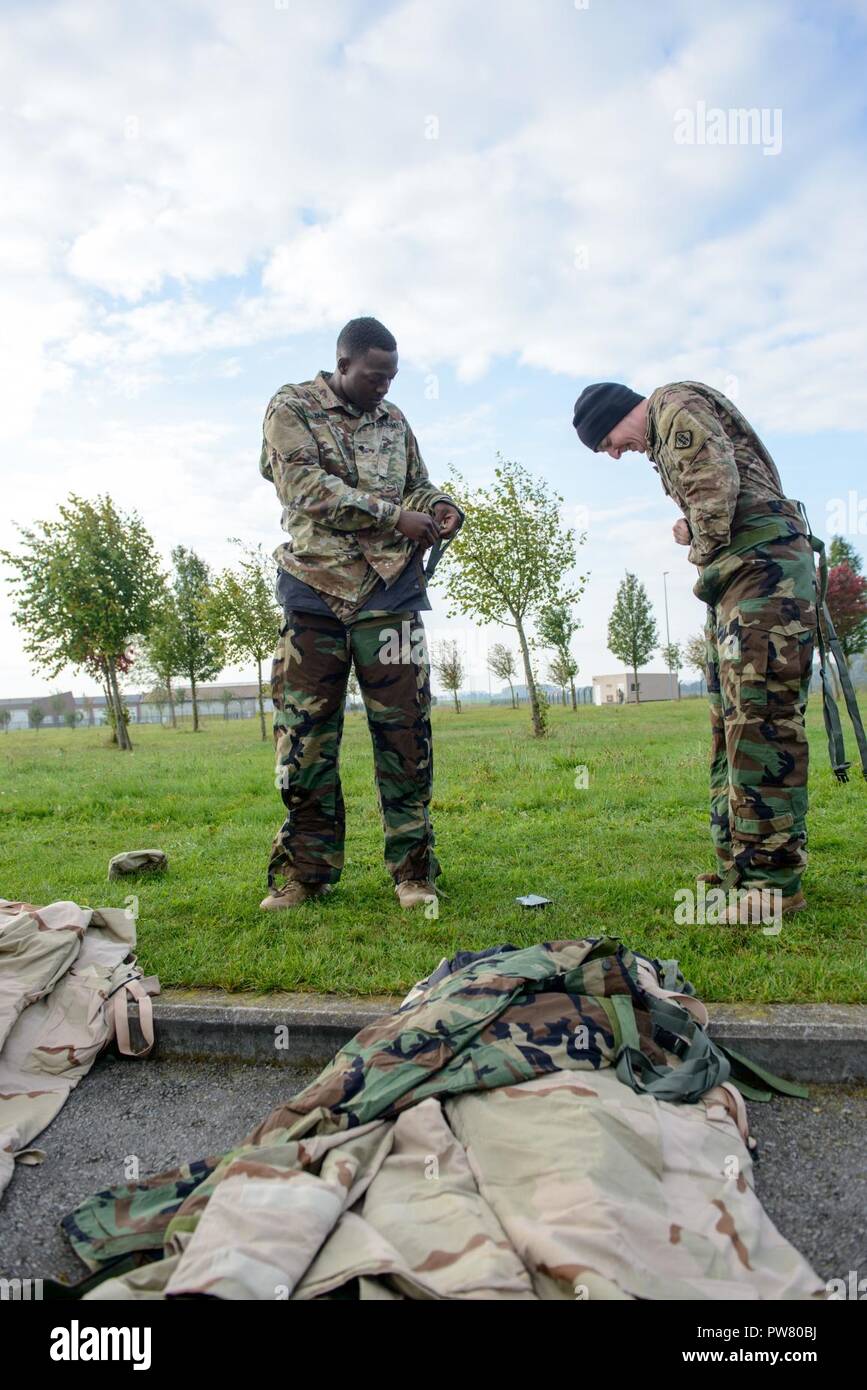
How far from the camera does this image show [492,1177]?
1.72 meters

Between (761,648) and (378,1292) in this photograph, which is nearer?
(378,1292)

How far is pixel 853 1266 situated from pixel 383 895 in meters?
2.71

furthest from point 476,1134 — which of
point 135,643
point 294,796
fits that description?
point 135,643

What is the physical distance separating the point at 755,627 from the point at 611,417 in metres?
1.25

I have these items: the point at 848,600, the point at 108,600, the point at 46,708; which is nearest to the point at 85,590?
the point at 108,600

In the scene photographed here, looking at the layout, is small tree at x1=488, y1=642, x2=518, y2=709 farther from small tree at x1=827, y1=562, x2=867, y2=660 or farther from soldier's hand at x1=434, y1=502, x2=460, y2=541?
soldier's hand at x1=434, y1=502, x2=460, y2=541

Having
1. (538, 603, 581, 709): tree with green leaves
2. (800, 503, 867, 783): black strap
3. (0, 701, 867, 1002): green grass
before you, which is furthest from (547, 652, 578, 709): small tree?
(800, 503, 867, 783): black strap

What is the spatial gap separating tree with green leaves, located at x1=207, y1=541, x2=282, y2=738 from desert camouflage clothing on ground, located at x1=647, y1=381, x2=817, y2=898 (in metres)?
23.1

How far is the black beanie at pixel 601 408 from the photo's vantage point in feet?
12.9

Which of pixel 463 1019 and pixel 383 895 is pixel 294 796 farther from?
pixel 463 1019

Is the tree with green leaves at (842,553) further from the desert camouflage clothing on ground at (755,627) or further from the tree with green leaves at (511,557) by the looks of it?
the desert camouflage clothing on ground at (755,627)

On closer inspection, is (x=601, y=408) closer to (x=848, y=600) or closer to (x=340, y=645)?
(x=340, y=645)
